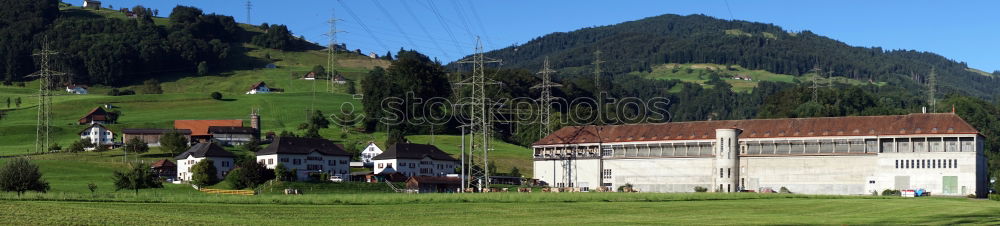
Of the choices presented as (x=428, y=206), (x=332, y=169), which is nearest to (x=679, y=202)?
(x=428, y=206)

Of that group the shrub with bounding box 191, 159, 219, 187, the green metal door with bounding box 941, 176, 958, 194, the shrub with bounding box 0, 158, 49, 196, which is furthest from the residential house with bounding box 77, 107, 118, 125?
the green metal door with bounding box 941, 176, 958, 194

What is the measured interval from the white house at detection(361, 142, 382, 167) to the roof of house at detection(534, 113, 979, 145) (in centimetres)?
2150

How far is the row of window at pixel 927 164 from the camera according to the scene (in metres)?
94.4

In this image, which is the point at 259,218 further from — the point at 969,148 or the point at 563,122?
the point at 563,122

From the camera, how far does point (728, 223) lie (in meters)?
45.2

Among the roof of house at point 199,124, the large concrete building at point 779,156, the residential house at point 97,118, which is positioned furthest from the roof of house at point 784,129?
the residential house at point 97,118

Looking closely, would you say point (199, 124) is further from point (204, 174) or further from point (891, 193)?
point (891, 193)

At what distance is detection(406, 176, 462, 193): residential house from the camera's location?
102 m

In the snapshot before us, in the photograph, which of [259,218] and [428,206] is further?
[428,206]

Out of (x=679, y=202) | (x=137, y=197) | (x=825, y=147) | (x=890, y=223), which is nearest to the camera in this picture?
(x=890, y=223)

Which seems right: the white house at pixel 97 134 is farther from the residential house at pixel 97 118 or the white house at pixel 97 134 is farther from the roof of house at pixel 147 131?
the residential house at pixel 97 118

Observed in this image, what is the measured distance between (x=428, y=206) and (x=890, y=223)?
23.3m

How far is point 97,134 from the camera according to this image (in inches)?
5221

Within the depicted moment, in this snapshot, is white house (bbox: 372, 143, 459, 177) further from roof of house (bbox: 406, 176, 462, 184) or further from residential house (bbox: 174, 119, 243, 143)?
residential house (bbox: 174, 119, 243, 143)
